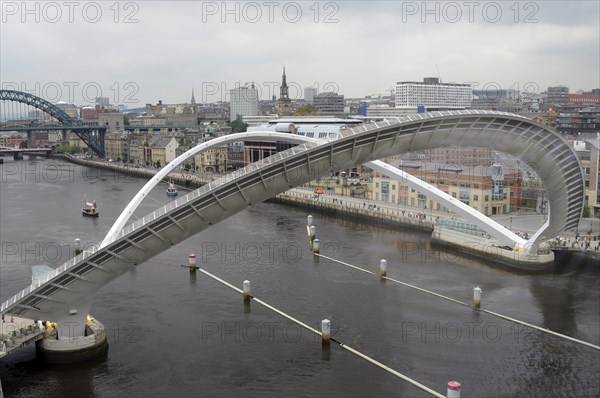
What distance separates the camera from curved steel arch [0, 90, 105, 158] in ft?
262

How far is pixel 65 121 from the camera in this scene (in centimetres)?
8438

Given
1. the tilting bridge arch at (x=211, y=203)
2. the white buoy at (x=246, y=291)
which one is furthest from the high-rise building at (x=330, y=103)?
the tilting bridge arch at (x=211, y=203)

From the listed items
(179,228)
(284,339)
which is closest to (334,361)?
(284,339)

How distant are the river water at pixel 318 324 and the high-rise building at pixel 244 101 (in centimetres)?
8640

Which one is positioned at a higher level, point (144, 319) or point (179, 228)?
point (179, 228)

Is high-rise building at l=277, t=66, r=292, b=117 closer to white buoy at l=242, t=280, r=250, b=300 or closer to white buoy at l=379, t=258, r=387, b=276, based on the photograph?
white buoy at l=379, t=258, r=387, b=276

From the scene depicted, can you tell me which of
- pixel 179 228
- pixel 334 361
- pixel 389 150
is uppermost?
pixel 389 150

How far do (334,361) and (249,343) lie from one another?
2.18 meters

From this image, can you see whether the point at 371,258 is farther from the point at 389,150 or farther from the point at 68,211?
the point at 68,211

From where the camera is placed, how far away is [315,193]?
3941 cm

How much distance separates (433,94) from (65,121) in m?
64.5

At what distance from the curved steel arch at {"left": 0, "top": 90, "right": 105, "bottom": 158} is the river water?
183 feet

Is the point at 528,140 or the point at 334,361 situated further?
the point at 528,140

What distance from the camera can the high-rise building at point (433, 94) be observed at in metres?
110
